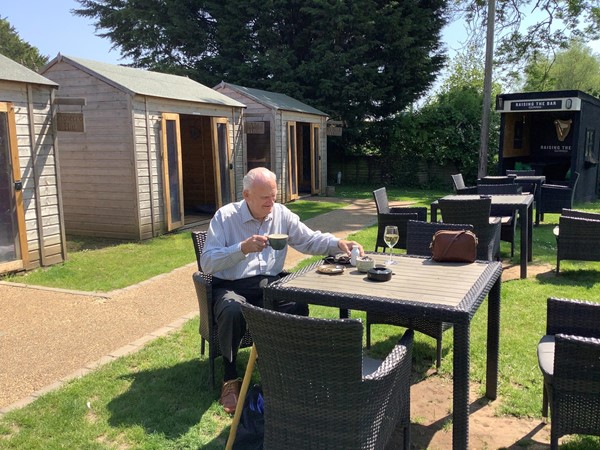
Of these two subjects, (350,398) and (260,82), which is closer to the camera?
(350,398)

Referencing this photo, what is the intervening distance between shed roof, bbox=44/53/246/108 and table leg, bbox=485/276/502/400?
7.03 meters

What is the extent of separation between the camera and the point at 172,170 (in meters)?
9.54

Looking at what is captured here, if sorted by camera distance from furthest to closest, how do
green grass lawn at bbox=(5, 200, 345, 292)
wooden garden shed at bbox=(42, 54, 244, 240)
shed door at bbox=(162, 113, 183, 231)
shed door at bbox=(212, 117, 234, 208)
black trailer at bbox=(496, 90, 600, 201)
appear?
black trailer at bbox=(496, 90, 600, 201) < shed door at bbox=(212, 117, 234, 208) < shed door at bbox=(162, 113, 183, 231) < wooden garden shed at bbox=(42, 54, 244, 240) < green grass lawn at bbox=(5, 200, 345, 292)

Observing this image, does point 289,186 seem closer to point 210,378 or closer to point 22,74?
point 22,74

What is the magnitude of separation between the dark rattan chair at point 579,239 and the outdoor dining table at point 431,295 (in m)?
3.42

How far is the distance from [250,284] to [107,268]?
4177 millimetres

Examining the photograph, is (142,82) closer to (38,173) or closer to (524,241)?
(38,173)

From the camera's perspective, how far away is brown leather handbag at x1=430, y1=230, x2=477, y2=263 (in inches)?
126

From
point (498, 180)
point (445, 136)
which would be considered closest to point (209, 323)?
point (498, 180)

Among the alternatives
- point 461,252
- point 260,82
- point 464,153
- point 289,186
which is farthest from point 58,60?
point 464,153

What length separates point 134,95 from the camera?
850cm

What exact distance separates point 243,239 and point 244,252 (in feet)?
1.23

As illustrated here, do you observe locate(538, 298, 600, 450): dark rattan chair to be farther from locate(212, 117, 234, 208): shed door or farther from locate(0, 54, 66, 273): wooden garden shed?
locate(212, 117, 234, 208): shed door

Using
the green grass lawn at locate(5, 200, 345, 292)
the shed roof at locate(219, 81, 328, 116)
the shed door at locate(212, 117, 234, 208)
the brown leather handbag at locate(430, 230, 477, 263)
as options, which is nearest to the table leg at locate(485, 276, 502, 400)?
the brown leather handbag at locate(430, 230, 477, 263)
